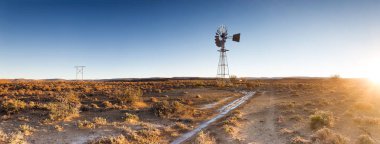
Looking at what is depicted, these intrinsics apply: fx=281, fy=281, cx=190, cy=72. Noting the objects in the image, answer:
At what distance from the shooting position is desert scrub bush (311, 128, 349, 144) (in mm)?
12874

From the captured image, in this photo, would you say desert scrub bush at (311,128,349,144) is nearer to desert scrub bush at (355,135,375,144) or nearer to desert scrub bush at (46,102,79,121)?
desert scrub bush at (355,135,375,144)

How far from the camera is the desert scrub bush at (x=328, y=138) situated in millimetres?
12874

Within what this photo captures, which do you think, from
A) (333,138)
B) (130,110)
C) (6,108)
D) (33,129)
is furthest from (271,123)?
(6,108)

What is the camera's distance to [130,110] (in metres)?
22.4

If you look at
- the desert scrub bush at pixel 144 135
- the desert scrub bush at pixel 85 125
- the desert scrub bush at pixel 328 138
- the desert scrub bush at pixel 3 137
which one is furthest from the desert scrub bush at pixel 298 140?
the desert scrub bush at pixel 3 137

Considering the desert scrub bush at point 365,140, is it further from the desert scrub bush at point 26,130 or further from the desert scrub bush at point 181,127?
the desert scrub bush at point 26,130

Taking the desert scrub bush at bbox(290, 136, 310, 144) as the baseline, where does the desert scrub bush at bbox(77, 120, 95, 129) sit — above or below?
above

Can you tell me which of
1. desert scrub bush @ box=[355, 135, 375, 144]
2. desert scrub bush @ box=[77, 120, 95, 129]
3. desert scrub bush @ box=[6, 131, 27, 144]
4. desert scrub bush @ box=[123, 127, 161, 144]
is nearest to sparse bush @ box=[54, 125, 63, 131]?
desert scrub bush @ box=[77, 120, 95, 129]

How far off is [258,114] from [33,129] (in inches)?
619

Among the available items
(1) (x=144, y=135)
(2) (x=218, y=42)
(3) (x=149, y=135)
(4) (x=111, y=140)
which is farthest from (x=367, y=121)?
(2) (x=218, y=42)

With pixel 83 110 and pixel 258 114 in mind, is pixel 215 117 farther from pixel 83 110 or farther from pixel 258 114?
pixel 83 110

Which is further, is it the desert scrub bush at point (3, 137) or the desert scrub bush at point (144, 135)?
the desert scrub bush at point (144, 135)

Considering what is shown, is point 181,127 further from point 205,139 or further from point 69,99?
Result: point 69,99

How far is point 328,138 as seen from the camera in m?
13.1
